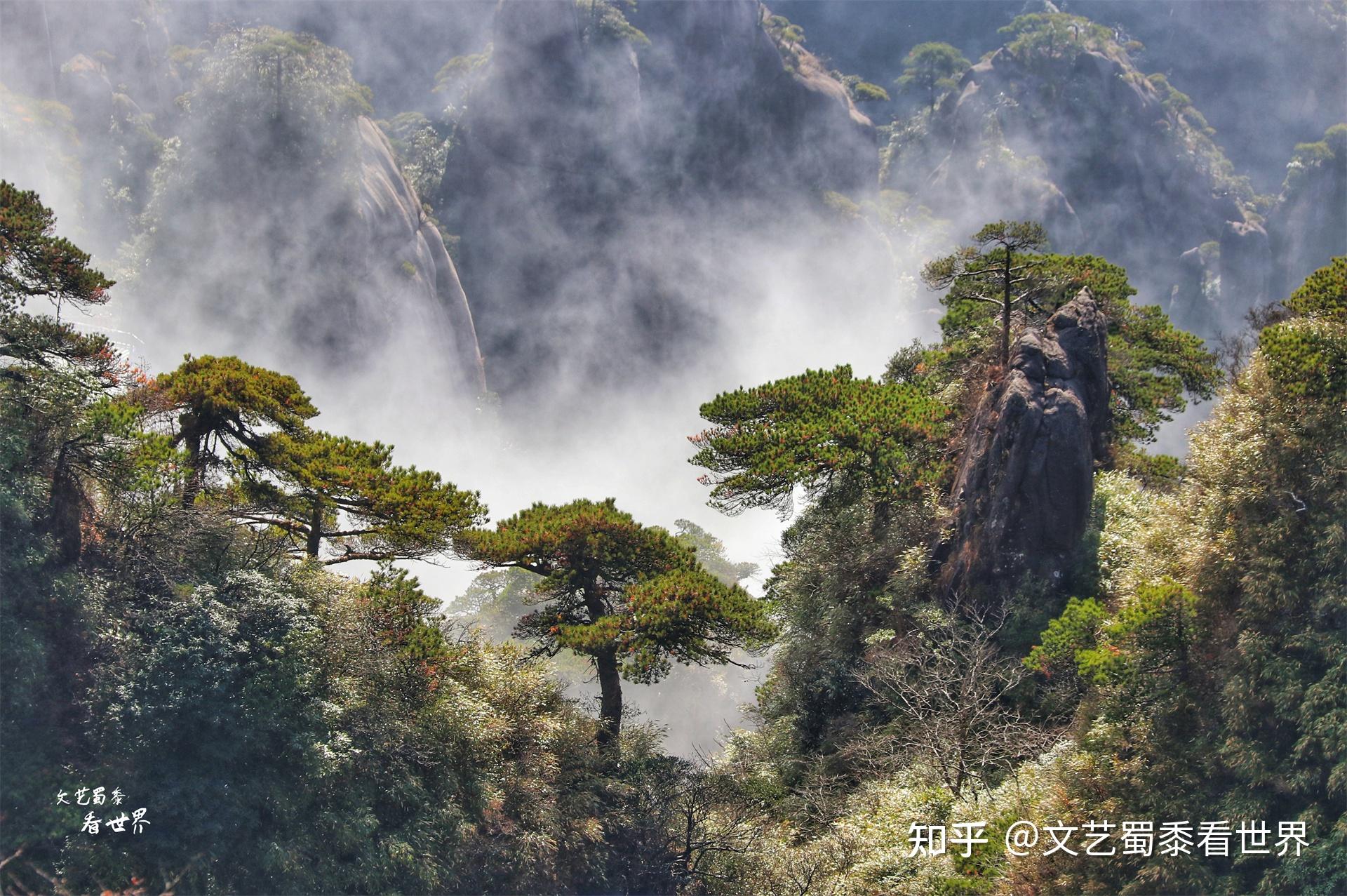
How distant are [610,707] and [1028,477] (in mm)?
A: 11063

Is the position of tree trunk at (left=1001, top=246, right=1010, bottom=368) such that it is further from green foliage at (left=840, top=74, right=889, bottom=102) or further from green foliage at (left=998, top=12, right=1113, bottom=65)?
green foliage at (left=998, top=12, right=1113, bottom=65)

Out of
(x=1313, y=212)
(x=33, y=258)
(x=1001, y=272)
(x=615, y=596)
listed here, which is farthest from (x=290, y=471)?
(x=1313, y=212)

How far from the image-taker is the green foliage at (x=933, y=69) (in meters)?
115

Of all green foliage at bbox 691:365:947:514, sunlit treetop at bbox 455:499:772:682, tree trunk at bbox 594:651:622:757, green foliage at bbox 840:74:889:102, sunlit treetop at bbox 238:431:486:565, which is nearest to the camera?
sunlit treetop at bbox 238:431:486:565

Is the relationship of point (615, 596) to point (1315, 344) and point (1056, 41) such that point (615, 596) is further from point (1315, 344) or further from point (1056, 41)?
point (1056, 41)

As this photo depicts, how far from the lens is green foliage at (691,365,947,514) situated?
2277cm

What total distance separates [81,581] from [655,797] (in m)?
12.0

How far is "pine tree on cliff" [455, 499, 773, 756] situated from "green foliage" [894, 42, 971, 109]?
105273 millimetres

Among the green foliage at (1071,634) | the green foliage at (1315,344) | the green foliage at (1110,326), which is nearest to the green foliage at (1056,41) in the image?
the green foliage at (1110,326)

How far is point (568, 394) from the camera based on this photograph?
91.8m

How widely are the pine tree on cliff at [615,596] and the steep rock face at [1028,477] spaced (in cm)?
525

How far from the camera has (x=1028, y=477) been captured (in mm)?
21562

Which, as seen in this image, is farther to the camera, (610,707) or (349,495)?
(610,707)

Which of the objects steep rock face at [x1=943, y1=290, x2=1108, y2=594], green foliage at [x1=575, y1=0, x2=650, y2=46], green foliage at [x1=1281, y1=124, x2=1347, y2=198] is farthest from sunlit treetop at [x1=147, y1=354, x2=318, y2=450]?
green foliage at [x1=1281, y1=124, x2=1347, y2=198]
